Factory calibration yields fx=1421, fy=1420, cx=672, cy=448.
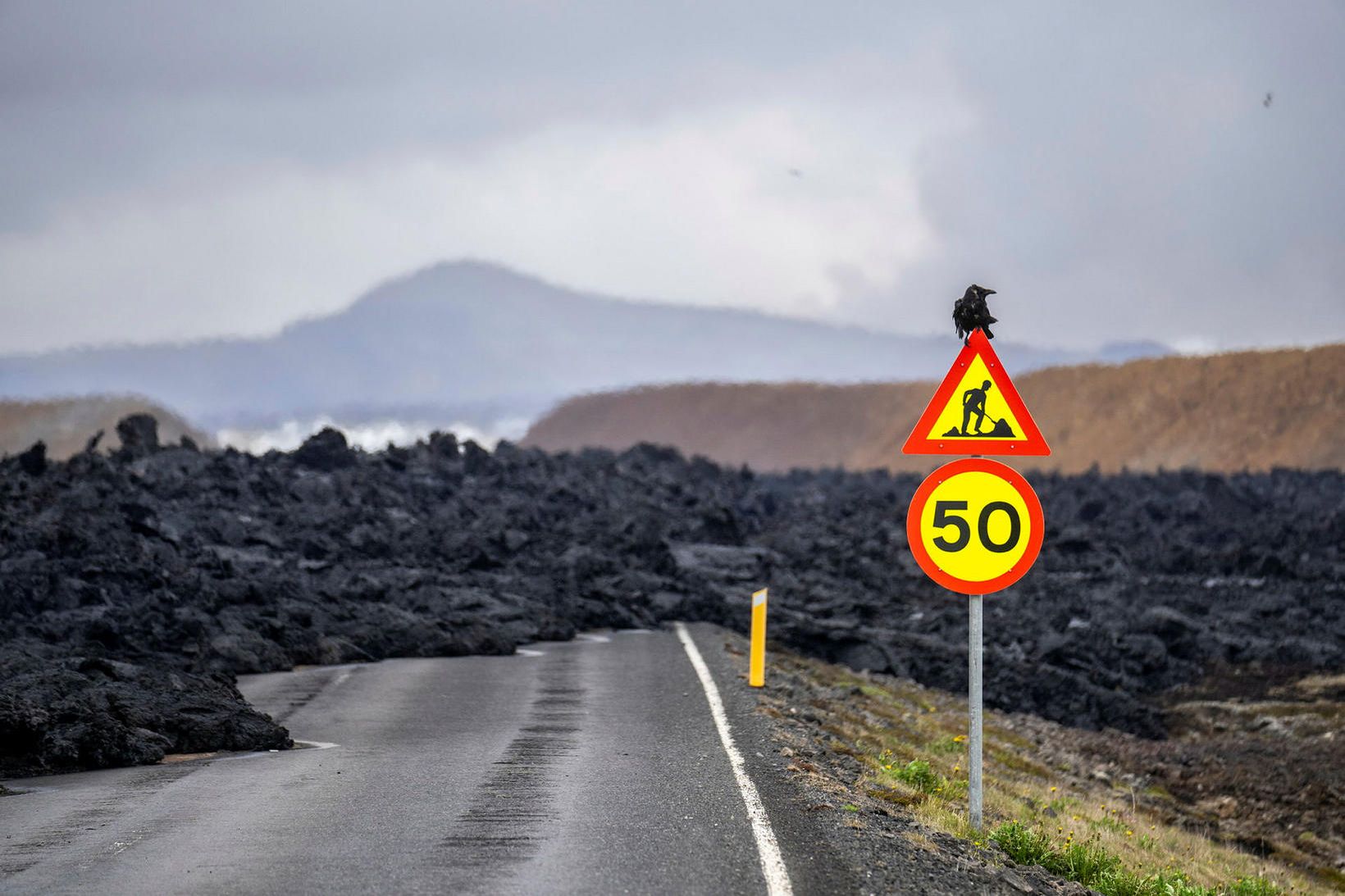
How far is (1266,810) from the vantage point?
17906 millimetres

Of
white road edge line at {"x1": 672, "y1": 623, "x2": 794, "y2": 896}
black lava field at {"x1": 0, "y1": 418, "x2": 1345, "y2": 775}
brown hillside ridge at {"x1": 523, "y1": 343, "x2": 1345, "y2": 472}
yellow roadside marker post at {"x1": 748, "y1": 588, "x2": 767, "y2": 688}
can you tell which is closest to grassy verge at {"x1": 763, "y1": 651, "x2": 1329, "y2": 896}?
yellow roadside marker post at {"x1": 748, "y1": 588, "x2": 767, "y2": 688}

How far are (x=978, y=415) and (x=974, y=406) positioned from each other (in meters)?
0.07

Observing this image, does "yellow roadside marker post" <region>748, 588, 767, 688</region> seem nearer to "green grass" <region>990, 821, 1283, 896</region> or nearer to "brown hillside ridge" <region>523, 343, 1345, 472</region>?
"green grass" <region>990, 821, 1283, 896</region>

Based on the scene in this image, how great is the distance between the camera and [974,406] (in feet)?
31.9

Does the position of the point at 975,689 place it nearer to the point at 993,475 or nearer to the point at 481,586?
the point at 993,475

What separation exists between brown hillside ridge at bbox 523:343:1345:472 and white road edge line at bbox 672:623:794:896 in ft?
236

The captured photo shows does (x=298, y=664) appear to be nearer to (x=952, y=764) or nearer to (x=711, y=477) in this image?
(x=952, y=764)

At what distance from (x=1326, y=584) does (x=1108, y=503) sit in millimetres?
20112

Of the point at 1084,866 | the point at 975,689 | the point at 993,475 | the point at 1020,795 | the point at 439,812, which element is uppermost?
the point at 993,475

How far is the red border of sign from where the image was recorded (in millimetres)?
9453

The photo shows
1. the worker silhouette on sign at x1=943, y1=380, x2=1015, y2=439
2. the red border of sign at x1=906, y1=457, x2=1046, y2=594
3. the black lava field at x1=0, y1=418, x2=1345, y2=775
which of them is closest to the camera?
the red border of sign at x1=906, y1=457, x2=1046, y2=594

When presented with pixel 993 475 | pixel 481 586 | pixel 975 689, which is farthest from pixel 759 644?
pixel 481 586

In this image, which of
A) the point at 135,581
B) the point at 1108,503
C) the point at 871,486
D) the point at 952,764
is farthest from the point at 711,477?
the point at 952,764

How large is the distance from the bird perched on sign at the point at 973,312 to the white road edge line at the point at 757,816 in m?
3.58
